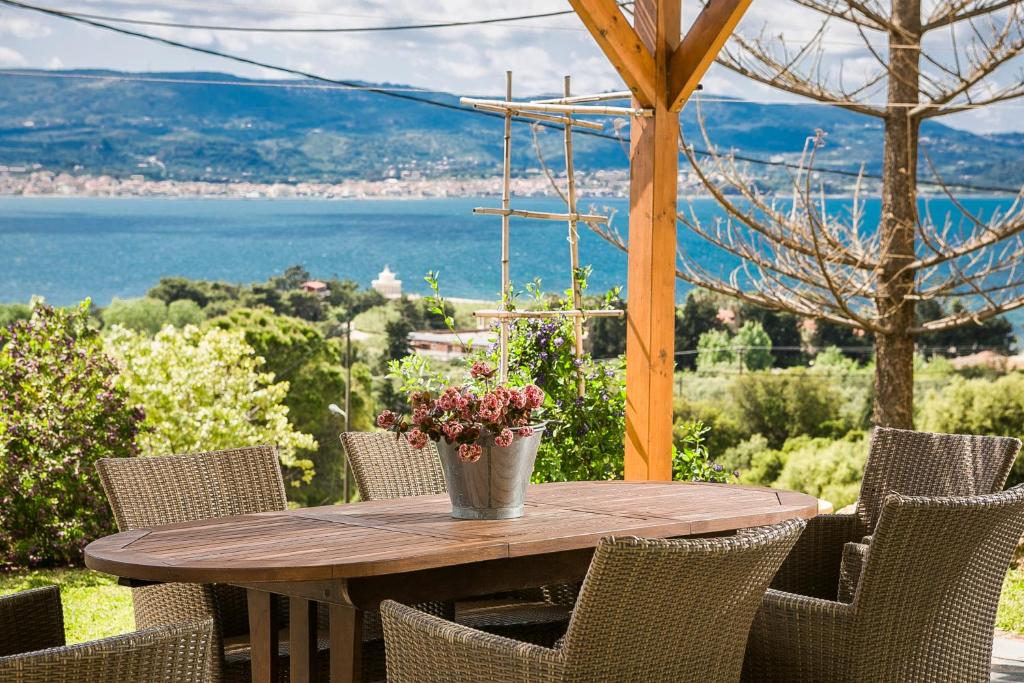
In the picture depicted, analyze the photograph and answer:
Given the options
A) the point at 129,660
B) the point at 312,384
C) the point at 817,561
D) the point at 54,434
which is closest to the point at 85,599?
the point at 54,434

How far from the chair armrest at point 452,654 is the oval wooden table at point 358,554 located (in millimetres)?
121

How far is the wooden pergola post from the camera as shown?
377 cm

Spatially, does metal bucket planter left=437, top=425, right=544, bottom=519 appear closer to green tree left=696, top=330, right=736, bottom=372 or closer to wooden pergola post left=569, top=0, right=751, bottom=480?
wooden pergola post left=569, top=0, right=751, bottom=480

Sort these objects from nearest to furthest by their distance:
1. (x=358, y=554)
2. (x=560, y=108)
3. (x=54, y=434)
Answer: (x=358, y=554) < (x=560, y=108) < (x=54, y=434)

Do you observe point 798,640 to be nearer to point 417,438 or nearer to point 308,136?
point 417,438

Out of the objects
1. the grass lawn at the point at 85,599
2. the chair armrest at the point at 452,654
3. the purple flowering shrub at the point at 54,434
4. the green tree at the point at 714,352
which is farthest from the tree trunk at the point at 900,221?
the green tree at the point at 714,352

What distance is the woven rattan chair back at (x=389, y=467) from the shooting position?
3303 millimetres

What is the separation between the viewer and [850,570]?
3023 millimetres

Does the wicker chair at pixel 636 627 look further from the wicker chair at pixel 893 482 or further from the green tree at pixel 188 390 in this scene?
the green tree at pixel 188 390

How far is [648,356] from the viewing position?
3971mm

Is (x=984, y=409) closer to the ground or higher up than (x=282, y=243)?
closer to the ground

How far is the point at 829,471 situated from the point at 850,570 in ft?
22.8

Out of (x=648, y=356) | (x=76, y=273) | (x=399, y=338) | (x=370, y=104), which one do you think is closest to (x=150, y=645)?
(x=648, y=356)

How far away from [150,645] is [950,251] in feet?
16.5
